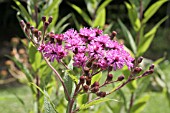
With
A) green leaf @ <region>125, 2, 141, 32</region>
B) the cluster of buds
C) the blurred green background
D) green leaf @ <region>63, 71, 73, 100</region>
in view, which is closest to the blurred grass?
the blurred green background

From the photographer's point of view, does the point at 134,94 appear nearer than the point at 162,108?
Yes

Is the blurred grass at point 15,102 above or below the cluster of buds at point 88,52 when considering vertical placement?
below

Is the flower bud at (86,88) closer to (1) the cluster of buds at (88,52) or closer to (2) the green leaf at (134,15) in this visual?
(1) the cluster of buds at (88,52)

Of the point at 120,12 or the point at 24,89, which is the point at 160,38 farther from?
the point at 24,89

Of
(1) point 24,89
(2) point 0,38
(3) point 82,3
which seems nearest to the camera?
(1) point 24,89

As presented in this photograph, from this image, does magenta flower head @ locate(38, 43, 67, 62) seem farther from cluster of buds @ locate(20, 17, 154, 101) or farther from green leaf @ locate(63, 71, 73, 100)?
green leaf @ locate(63, 71, 73, 100)

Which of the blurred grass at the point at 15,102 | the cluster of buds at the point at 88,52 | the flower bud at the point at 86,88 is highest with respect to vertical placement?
the cluster of buds at the point at 88,52

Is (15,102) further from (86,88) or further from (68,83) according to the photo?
(86,88)

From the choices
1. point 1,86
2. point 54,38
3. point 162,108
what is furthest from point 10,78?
point 54,38

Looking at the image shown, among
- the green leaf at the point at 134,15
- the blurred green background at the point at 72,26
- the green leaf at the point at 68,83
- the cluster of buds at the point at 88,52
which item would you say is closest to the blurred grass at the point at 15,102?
the blurred green background at the point at 72,26
